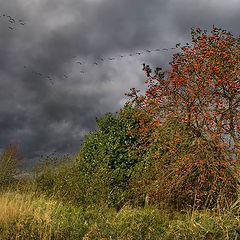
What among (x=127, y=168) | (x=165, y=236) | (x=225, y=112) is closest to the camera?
(x=165, y=236)

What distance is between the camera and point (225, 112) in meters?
10.9

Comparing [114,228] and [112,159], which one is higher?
[112,159]

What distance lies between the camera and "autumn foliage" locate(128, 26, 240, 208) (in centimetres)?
1064

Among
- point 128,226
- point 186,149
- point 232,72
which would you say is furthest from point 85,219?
point 232,72

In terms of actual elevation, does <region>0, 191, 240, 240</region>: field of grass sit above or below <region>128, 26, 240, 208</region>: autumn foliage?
below

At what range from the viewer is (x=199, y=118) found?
1070 cm

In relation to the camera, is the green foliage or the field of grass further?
the green foliage

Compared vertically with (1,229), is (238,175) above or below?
above

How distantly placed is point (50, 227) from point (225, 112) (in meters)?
5.38

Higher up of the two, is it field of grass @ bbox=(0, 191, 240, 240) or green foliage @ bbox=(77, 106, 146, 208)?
green foliage @ bbox=(77, 106, 146, 208)

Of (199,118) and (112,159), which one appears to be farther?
(112,159)

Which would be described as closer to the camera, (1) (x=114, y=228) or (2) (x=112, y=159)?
(1) (x=114, y=228)

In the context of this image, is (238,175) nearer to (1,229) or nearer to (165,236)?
(165,236)

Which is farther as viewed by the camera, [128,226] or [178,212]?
[178,212]
